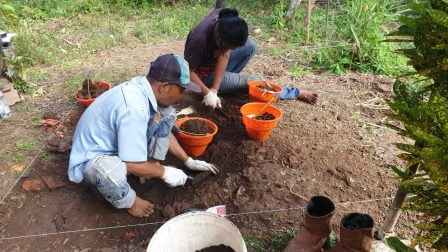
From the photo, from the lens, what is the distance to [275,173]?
9.40 feet

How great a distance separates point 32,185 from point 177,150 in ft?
3.69

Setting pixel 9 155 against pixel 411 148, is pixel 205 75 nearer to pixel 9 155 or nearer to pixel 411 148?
pixel 9 155

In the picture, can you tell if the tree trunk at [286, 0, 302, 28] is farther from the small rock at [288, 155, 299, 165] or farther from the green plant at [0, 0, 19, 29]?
the green plant at [0, 0, 19, 29]

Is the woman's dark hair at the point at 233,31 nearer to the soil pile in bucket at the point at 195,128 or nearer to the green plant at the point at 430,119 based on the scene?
the soil pile in bucket at the point at 195,128

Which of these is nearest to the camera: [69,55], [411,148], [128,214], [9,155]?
[411,148]

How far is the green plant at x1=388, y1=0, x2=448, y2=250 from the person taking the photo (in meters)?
1.26

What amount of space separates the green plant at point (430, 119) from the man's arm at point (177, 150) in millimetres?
1701

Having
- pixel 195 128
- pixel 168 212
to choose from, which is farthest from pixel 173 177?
pixel 195 128

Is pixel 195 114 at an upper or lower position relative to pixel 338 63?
lower

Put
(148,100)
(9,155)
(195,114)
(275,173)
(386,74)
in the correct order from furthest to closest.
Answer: (386,74), (195,114), (9,155), (275,173), (148,100)

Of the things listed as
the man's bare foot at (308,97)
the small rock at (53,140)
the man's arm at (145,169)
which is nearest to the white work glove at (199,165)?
the man's arm at (145,169)

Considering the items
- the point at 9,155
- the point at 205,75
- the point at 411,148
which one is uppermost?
the point at 411,148

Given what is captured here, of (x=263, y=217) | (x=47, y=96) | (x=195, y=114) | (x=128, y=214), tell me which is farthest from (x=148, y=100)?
(x=47, y=96)

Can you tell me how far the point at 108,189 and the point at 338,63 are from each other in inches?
135
